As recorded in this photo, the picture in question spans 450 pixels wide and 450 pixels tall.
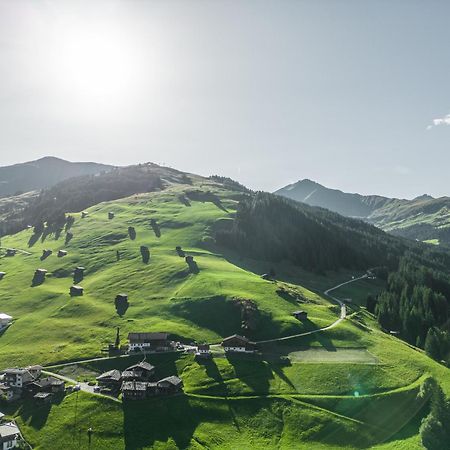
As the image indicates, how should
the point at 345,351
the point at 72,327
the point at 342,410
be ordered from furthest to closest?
1. the point at 72,327
2. the point at 345,351
3. the point at 342,410

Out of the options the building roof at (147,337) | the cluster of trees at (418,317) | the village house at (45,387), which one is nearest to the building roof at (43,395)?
the village house at (45,387)

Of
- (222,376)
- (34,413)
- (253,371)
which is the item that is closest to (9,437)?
(34,413)

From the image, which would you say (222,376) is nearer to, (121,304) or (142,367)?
(142,367)

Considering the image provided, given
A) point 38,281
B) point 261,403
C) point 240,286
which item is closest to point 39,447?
point 261,403

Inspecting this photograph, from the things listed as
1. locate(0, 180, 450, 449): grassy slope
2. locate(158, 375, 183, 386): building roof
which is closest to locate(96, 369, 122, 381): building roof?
locate(0, 180, 450, 449): grassy slope

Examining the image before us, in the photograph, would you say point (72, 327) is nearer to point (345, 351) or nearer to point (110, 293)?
point (110, 293)

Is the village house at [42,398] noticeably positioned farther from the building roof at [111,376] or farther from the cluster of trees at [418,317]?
the cluster of trees at [418,317]
